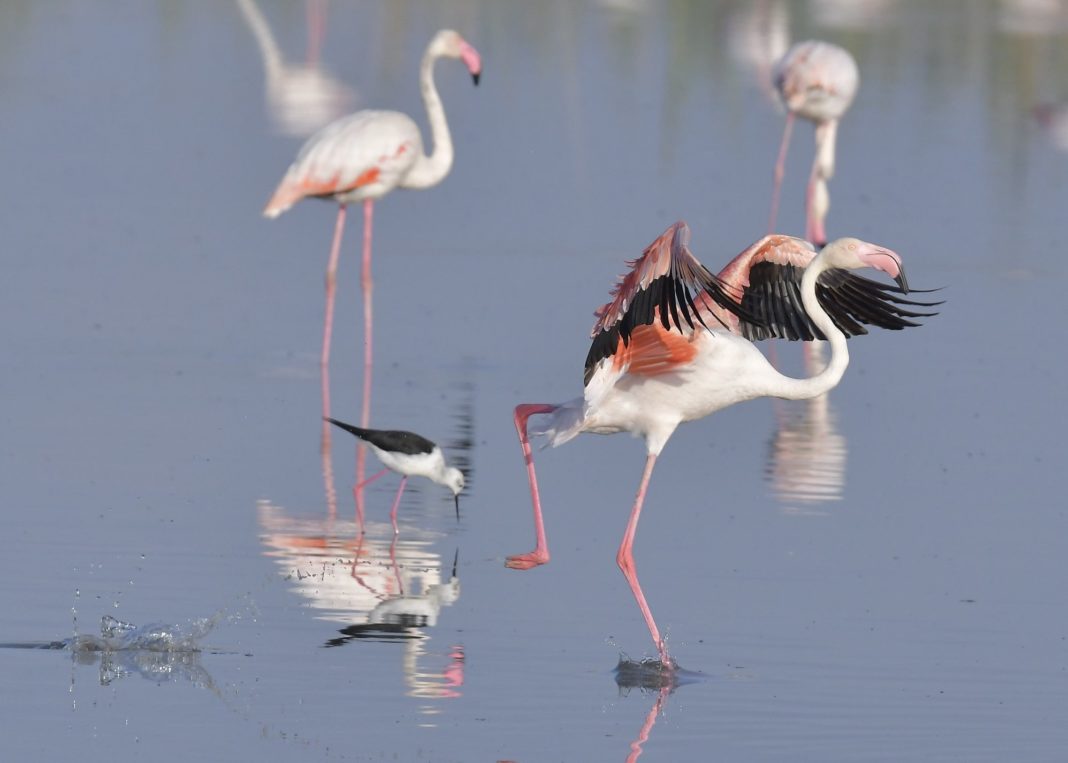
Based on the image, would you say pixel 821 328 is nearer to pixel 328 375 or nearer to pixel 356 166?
pixel 328 375

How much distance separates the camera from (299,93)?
60.5ft

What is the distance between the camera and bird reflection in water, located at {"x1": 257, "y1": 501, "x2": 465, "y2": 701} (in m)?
6.64

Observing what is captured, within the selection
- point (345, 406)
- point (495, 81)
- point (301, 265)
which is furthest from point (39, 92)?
point (345, 406)

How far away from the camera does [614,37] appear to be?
23.6m

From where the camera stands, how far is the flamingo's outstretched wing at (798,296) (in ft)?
26.1

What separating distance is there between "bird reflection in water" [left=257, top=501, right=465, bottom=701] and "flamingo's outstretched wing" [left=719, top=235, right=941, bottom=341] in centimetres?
135

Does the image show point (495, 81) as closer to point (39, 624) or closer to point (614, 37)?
point (614, 37)

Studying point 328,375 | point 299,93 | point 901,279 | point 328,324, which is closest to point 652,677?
point 901,279

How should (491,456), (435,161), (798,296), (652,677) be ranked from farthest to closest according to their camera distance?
(435,161)
(491,456)
(798,296)
(652,677)

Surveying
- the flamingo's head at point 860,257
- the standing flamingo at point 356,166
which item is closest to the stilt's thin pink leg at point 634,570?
the flamingo's head at point 860,257

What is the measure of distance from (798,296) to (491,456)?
1795mm

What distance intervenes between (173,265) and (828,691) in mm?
6897

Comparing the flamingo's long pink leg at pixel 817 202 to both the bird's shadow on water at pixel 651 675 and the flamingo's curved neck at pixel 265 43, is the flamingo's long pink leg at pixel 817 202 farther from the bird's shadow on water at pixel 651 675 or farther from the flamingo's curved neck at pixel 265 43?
the bird's shadow on water at pixel 651 675

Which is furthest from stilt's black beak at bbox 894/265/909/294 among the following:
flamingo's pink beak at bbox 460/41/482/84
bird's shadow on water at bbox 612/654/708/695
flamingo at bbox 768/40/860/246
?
flamingo at bbox 768/40/860/246
